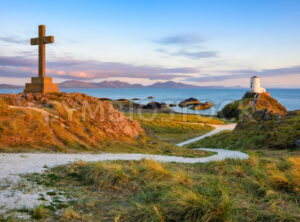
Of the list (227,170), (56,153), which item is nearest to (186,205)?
(227,170)

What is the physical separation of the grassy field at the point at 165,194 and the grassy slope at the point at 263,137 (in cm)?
1046

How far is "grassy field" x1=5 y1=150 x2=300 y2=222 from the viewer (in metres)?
4.56

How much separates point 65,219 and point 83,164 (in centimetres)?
377

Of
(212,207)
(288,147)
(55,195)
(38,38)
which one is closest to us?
(212,207)

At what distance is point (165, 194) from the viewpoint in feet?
17.4

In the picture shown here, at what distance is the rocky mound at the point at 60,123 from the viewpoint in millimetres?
10965

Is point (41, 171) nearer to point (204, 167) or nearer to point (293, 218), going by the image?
point (204, 167)

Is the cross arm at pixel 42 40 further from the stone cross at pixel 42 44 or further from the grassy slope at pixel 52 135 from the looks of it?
the grassy slope at pixel 52 135

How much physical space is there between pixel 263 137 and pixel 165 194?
17.3 m

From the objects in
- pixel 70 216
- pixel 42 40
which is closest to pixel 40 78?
pixel 42 40

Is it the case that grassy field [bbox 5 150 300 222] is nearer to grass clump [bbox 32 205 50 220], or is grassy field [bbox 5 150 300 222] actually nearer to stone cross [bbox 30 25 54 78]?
A: grass clump [bbox 32 205 50 220]

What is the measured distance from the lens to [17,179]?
6590 mm

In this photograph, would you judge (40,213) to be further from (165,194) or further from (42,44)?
(42,44)

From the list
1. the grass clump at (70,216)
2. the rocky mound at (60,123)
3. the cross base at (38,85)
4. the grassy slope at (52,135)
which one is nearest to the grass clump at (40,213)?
the grass clump at (70,216)
